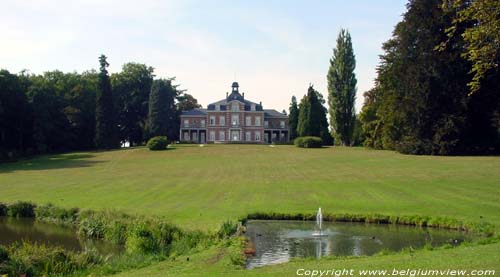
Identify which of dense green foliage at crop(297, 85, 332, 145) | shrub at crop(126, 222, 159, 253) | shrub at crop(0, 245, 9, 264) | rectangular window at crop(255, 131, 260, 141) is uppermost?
dense green foliage at crop(297, 85, 332, 145)

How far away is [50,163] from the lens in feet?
183

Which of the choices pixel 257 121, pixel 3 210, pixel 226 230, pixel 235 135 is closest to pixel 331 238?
pixel 226 230

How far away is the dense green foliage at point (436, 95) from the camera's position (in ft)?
157

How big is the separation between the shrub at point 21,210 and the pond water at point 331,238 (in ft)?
39.8

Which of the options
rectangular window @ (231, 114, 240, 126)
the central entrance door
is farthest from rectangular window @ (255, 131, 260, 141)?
rectangular window @ (231, 114, 240, 126)

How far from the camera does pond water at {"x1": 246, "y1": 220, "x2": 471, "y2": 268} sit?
16.1m

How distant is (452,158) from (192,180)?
23067 mm

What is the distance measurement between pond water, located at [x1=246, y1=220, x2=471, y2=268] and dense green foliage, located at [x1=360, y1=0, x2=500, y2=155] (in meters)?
28.9

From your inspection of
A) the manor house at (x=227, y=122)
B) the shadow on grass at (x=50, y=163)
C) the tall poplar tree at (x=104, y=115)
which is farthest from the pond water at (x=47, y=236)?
the manor house at (x=227, y=122)

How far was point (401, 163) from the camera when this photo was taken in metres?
44.4

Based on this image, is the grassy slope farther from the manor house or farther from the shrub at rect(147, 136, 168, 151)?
the manor house

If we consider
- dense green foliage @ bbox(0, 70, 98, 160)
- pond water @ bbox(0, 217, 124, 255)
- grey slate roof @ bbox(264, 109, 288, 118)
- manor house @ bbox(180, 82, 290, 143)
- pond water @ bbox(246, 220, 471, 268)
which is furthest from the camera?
grey slate roof @ bbox(264, 109, 288, 118)

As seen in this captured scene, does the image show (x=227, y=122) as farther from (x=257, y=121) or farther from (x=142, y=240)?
(x=142, y=240)

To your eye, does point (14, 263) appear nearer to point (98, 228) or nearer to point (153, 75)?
point (98, 228)
